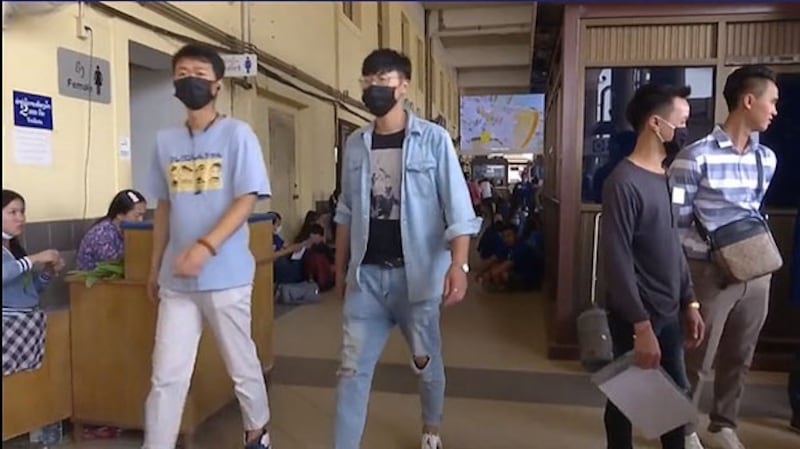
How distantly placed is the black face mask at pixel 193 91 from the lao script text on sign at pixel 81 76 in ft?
5.68

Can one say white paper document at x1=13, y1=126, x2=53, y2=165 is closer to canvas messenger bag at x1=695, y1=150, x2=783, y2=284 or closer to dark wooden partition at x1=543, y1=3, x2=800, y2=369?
dark wooden partition at x1=543, y1=3, x2=800, y2=369

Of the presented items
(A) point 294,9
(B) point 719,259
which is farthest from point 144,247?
(B) point 719,259

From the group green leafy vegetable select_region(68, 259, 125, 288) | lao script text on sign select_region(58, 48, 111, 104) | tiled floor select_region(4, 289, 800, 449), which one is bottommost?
tiled floor select_region(4, 289, 800, 449)

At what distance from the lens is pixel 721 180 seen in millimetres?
2219

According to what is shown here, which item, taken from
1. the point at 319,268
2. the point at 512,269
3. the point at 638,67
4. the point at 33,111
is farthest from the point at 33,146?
the point at 512,269

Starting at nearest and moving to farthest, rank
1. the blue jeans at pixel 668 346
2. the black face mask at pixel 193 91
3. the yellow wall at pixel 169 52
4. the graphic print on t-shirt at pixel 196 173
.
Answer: the yellow wall at pixel 169 52, the black face mask at pixel 193 91, the graphic print on t-shirt at pixel 196 173, the blue jeans at pixel 668 346

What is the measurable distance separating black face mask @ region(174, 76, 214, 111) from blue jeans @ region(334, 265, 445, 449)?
2.60 ft

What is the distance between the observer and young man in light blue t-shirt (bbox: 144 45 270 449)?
4.51 ft

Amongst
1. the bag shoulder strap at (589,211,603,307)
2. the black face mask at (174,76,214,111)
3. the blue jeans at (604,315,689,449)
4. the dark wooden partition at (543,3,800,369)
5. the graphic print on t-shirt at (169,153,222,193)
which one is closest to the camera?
the black face mask at (174,76,214,111)

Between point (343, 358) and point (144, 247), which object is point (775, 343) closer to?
point (343, 358)

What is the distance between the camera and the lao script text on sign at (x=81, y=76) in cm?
287

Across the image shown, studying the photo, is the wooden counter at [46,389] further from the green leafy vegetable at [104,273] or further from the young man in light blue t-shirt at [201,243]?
the young man in light blue t-shirt at [201,243]

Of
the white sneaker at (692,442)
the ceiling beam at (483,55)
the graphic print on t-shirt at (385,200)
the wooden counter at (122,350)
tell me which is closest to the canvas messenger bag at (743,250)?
the white sneaker at (692,442)

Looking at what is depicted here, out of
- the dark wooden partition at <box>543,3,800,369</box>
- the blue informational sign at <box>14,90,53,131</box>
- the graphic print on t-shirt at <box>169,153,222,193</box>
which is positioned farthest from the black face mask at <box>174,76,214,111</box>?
the dark wooden partition at <box>543,3,800,369</box>
